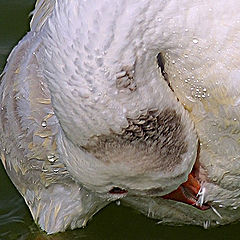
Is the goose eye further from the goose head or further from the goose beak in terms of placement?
the goose beak

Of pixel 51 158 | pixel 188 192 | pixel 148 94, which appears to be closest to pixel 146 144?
pixel 148 94

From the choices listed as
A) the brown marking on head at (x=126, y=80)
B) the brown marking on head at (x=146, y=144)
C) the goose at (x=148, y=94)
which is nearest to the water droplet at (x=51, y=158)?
the goose at (x=148, y=94)

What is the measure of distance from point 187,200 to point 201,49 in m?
0.83

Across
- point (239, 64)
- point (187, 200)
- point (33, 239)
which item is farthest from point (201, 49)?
point (33, 239)

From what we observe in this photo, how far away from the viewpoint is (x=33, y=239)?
4645 millimetres

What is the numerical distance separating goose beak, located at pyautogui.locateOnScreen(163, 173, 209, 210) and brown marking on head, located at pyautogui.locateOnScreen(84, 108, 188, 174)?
0.43m

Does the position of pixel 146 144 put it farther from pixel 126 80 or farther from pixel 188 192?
pixel 188 192

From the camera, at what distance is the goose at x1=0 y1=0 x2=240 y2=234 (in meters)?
2.74

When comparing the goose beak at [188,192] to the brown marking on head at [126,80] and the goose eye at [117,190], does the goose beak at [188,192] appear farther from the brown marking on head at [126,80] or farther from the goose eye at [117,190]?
the brown marking on head at [126,80]

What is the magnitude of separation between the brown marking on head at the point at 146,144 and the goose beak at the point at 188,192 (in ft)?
1.41

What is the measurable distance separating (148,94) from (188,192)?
2.54 feet

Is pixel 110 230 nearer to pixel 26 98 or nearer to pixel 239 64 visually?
pixel 26 98

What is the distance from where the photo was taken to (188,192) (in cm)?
348

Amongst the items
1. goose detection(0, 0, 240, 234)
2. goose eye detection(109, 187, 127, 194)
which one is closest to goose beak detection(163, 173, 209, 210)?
goose detection(0, 0, 240, 234)
